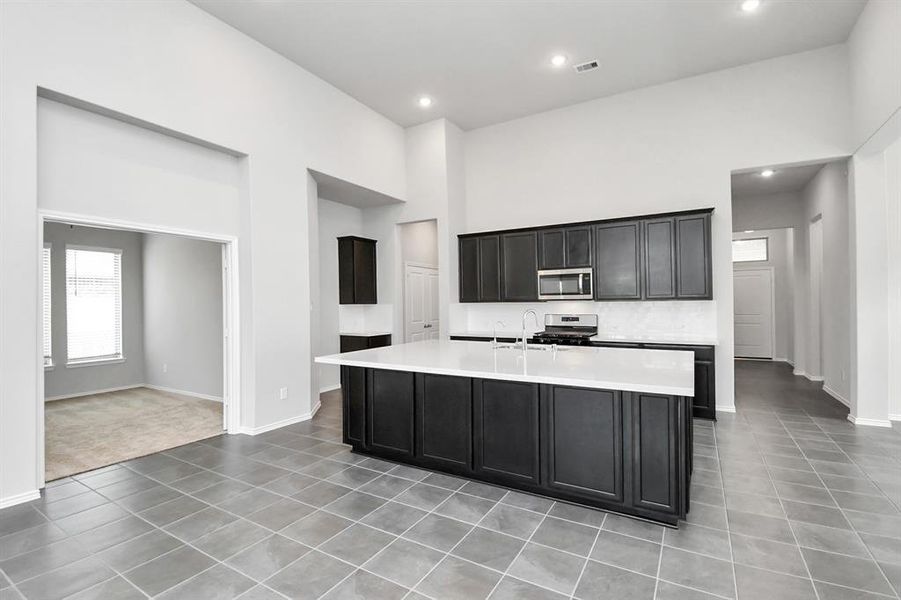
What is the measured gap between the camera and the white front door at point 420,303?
729 cm

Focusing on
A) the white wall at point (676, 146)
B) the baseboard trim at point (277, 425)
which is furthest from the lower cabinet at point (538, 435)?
the white wall at point (676, 146)

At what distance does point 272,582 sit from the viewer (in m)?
2.13

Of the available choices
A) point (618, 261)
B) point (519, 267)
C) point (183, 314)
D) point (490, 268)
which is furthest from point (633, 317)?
point (183, 314)

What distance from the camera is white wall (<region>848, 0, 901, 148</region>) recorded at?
3584mm

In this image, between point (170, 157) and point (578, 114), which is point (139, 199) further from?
point (578, 114)

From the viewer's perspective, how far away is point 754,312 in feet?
32.3

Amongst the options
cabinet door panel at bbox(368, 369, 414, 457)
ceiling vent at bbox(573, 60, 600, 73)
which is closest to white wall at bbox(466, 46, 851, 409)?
ceiling vent at bbox(573, 60, 600, 73)

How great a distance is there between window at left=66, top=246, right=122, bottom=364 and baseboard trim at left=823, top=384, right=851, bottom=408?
10196mm

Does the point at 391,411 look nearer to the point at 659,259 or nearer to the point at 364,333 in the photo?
the point at 364,333

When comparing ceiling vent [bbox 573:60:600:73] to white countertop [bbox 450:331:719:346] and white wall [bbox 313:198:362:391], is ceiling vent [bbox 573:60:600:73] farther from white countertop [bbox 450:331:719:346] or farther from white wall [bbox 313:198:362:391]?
white wall [bbox 313:198:362:391]

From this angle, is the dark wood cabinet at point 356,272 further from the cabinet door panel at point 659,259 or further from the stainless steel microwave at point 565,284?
the cabinet door panel at point 659,259

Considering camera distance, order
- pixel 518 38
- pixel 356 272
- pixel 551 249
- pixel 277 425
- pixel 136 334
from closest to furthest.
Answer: pixel 518 38 → pixel 277 425 → pixel 551 249 → pixel 356 272 → pixel 136 334

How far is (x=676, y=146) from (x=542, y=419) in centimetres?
444

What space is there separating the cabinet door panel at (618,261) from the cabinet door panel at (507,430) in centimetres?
301
